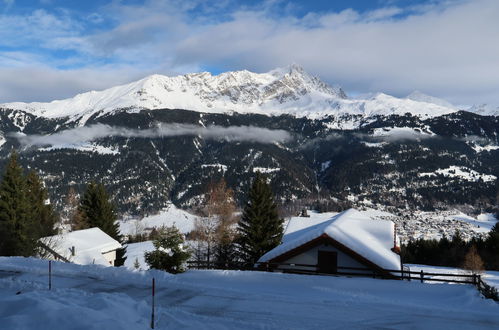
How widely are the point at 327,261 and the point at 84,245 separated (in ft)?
99.1

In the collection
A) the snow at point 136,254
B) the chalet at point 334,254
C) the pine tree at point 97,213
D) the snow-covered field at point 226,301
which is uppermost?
the pine tree at point 97,213

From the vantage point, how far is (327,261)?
29469 mm

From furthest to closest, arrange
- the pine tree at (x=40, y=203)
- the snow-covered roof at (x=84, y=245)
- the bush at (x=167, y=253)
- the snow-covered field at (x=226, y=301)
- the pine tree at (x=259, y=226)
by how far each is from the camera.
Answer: the pine tree at (x=40, y=203)
the snow-covered roof at (x=84, y=245)
the pine tree at (x=259, y=226)
the bush at (x=167, y=253)
the snow-covered field at (x=226, y=301)

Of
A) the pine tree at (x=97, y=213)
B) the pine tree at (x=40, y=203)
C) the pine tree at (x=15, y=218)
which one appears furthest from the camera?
the pine tree at (x=97, y=213)

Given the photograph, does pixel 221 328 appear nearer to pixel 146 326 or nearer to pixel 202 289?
pixel 146 326

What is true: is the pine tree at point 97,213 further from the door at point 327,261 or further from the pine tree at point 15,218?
the door at point 327,261

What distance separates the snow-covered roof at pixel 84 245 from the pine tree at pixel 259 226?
56.2 ft

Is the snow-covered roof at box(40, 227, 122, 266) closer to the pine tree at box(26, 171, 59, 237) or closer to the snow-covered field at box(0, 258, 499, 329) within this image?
the pine tree at box(26, 171, 59, 237)

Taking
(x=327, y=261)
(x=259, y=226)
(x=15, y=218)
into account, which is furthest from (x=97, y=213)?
(x=327, y=261)

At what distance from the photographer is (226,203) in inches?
1624

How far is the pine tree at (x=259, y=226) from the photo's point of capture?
40.6m

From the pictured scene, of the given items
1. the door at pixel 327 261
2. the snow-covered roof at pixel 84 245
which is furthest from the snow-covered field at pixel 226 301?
the snow-covered roof at pixel 84 245

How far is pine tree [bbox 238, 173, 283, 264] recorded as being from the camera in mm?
40625

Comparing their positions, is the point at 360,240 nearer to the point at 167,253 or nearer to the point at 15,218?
the point at 167,253
